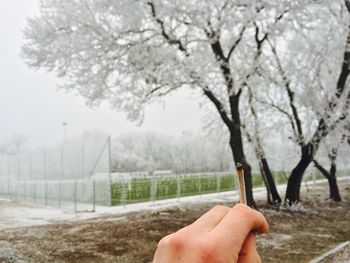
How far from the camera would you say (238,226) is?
2.60ft

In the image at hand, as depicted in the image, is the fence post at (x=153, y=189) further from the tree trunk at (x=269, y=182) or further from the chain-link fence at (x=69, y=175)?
the tree trunk at (x=269, y=182)

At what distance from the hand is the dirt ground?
21.7 feet

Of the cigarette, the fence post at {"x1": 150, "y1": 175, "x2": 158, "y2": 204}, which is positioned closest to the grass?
the fence post at {"x1": 150, "y1": 175, "x2": 158, "y2": 204}

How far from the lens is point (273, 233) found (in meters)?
9.87

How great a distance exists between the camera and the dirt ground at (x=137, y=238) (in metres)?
7.48

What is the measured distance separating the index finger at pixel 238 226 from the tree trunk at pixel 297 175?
547 inches

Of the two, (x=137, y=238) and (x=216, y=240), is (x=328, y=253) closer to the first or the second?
(x=137, y=238)

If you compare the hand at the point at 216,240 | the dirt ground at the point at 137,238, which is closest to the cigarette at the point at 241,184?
the hand at the point at 216,240

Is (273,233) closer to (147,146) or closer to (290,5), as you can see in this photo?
(290,5)

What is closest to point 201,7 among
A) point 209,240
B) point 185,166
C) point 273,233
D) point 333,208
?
point 273,233

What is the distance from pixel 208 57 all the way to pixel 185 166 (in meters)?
41.4

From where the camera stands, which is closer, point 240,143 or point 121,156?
point 240,143

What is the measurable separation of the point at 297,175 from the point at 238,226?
47.7 feet

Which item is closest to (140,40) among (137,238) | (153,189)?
(137,238)
